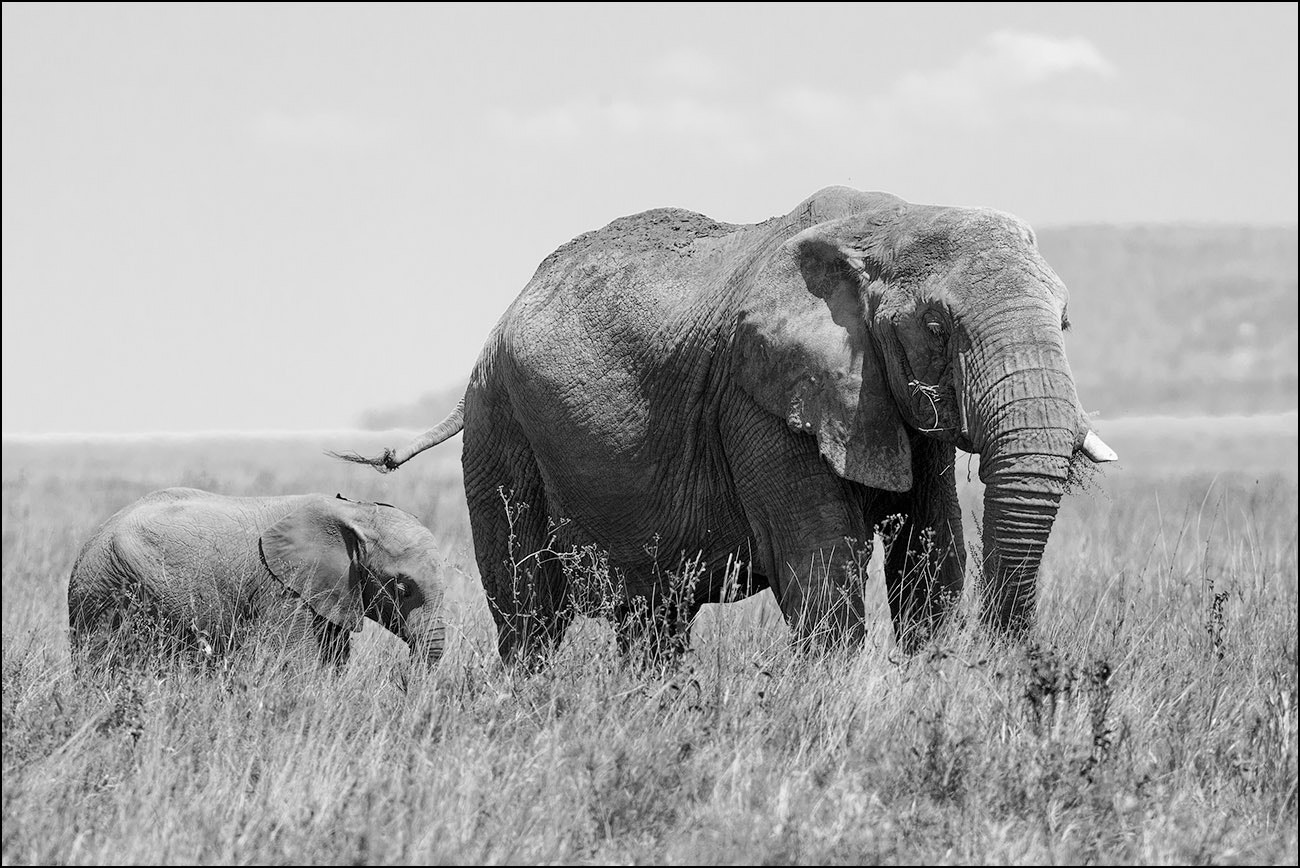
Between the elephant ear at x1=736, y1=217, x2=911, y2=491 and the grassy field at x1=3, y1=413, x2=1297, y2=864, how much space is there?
0.76 metres

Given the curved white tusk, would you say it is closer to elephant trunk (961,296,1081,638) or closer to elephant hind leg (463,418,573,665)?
elephant trunk (961,296,1081,638)

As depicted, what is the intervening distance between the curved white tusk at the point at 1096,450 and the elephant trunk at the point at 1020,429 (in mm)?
34

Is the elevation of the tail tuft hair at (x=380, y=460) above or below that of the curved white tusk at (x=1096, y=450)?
below

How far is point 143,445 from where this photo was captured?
73.1m

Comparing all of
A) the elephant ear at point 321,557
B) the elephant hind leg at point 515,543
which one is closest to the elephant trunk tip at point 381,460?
the elephant hind leg at point 515,543

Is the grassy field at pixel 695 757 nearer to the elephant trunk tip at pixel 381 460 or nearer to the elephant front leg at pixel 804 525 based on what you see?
the elephant front leg at pixel 804 525

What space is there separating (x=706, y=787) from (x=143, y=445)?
7102 cm

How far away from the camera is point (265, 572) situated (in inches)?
434

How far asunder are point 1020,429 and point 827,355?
2.98 feet

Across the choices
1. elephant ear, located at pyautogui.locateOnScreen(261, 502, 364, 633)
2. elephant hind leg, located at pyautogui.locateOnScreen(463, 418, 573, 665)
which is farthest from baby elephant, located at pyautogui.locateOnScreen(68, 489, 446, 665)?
elephant hind leg, located at pyautogui.locateOnScreen(463, 418, 573, 665)

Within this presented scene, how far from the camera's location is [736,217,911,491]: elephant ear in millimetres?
6574

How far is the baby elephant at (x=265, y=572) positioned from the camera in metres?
10.5

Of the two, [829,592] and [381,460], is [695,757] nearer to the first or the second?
[829,592]

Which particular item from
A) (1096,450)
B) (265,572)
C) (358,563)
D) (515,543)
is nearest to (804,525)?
(1096,450)
